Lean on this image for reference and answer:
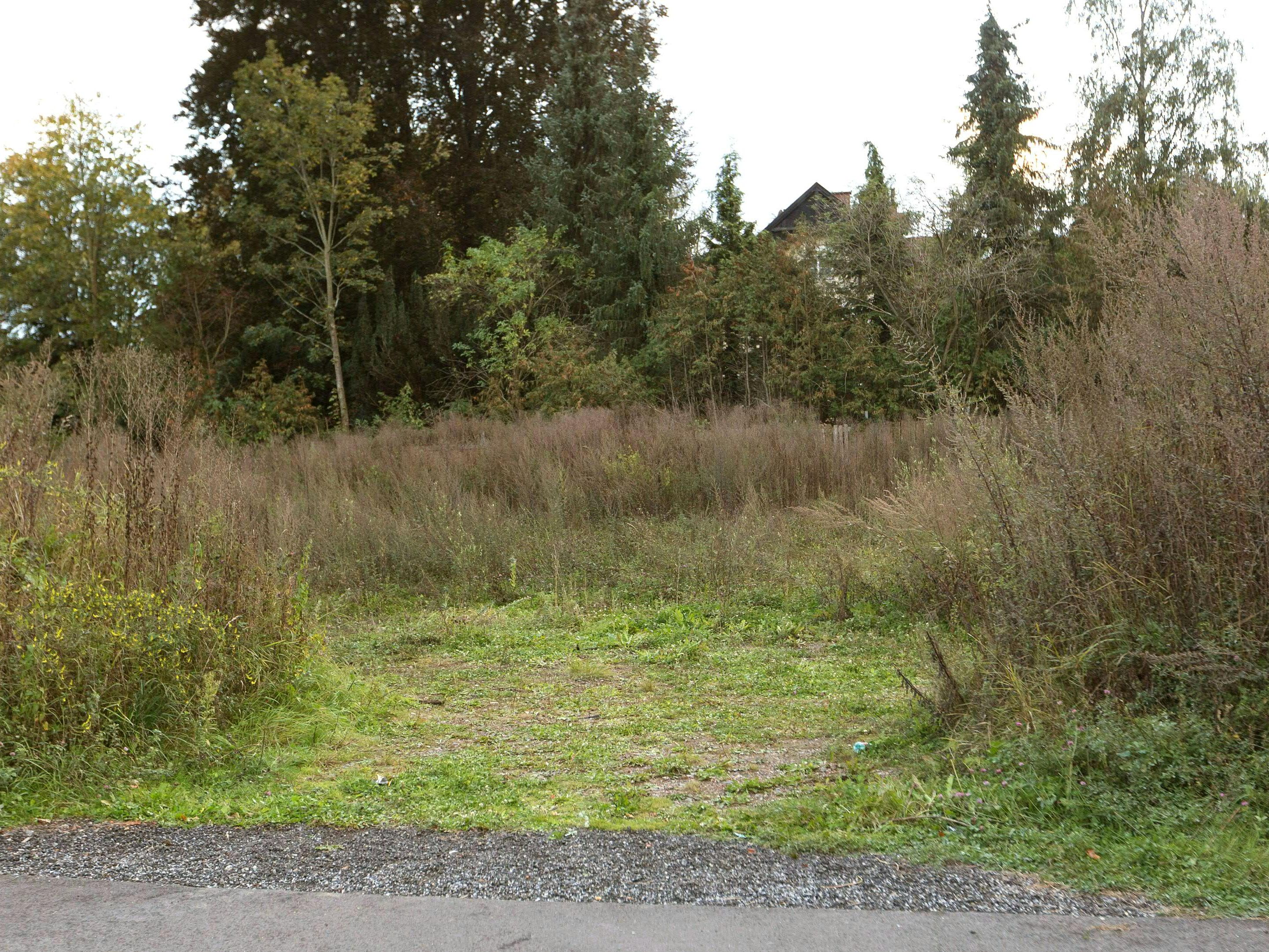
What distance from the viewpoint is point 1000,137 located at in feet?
98.7

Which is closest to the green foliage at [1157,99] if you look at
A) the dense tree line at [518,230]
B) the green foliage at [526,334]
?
the dense tree line at [518,230]

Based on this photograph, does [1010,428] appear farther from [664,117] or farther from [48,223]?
[48,223]

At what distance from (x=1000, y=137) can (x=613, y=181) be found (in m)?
10.6

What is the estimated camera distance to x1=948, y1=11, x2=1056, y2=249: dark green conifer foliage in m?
30.0

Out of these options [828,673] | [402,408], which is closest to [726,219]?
[402,408]

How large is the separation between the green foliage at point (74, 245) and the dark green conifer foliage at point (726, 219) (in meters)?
15.6

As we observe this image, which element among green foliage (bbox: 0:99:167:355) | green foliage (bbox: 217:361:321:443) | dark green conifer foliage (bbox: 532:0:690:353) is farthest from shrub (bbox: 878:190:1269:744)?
green foliage (bbox: 0:99:167:355)

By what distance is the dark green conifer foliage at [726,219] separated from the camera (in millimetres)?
29609

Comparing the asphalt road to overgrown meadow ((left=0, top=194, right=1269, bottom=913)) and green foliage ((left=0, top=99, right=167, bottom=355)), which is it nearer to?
overgrown meadow ((left=0, top=194, right=1269, bottom=913))

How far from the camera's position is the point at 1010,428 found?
7355mm

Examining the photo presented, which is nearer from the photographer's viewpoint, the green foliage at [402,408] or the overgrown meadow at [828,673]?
the overgrown meadow at [828,673]

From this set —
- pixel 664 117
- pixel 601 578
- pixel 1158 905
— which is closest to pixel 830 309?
pixel 664 117

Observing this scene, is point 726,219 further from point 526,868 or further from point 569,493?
point 526,868

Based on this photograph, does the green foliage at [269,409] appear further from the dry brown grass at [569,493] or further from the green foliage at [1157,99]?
the green foliage at [1157,99]
